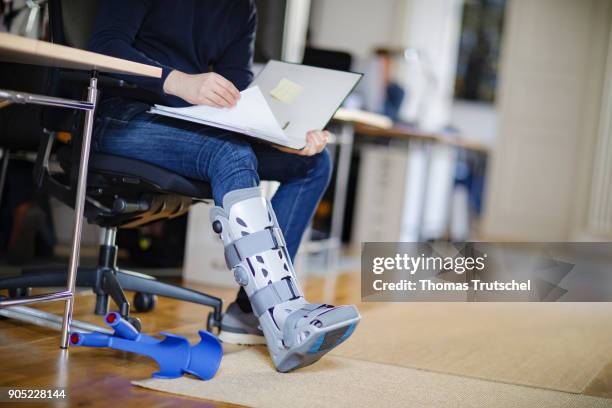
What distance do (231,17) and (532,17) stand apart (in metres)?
5.30

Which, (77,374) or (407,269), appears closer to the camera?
(77,374)

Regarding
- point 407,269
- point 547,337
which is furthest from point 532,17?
point 407,269

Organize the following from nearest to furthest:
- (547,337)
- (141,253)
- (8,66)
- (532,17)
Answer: (8,66) < (547,337) < (141,253) < (532,17)

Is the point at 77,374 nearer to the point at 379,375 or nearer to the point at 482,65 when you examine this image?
the point at 379,375

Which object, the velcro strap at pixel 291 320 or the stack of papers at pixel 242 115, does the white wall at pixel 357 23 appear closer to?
the stack of papers at pixel 242 115

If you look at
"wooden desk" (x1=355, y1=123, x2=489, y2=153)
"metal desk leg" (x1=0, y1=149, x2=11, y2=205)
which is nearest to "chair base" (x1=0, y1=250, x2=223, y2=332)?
"metal desk leg" (x1=0, y1=149, x2=11, y2=205)

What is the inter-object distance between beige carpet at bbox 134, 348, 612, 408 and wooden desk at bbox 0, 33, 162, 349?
0.90 feet

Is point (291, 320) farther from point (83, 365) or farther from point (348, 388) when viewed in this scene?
Answer: point (83, 365)

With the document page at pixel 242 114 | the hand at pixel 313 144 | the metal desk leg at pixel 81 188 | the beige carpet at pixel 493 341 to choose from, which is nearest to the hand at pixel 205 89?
the document page at pixel 242 114

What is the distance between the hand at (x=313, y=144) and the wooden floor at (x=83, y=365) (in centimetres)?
46

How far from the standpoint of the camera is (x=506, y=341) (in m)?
2.37

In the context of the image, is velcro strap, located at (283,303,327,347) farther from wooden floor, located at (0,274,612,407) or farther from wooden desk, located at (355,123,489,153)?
wooden desk, located at (355,123,489,153)

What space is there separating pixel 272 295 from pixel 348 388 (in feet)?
0.75


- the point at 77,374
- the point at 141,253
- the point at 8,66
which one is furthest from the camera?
the point at 141,253
